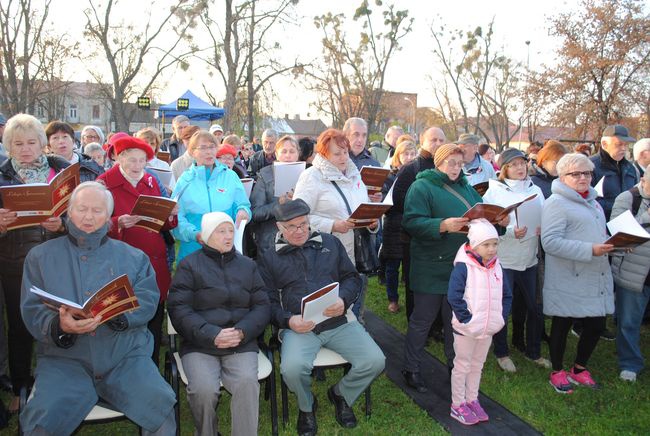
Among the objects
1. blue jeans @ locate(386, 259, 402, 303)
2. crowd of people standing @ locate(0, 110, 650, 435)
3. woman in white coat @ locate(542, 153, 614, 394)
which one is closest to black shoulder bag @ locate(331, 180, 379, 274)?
crowd of people standing @ locate(0, 110, 650, 435)

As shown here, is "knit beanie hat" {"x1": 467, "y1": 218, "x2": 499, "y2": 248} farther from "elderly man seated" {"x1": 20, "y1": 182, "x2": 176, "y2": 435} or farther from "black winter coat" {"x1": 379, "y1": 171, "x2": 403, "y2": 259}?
"elderly man seated" {"x1": 20, "y1": 182, "x2": 176, "y2": 435}

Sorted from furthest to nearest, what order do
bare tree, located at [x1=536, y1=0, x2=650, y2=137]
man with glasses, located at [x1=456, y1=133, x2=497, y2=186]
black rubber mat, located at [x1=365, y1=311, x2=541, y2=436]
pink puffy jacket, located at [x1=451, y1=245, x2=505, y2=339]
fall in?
bare tree, located at [x1=536, y1=0, x2=650, y2=137] < man with glasses, located at [x1=456, y1=133, x2=497, y2=186] < black rubber mat, located at [x1=365, y1=311, x2=541, y2=436] < pink puffy jacket, located at [x1=451, y1=245, x2=505, y2=339]

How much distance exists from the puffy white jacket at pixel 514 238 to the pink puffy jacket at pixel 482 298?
1123 mm

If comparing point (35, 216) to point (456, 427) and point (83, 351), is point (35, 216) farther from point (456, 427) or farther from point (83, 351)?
point (456, 427)

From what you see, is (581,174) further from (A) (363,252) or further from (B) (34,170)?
(B) (34,170)

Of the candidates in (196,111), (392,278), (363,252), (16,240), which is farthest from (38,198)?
(196,111)

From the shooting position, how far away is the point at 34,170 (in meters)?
3.89

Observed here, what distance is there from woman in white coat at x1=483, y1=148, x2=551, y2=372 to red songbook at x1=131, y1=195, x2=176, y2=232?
3174 millimetres

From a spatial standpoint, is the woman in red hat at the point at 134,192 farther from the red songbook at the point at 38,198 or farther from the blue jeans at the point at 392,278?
the blue jeans at the point at 392,278

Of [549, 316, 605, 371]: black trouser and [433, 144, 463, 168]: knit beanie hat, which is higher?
[433, 144, 463, 168]: knit beanie hat

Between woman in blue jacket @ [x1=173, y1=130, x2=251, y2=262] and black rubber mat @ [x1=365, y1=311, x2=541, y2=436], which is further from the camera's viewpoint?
woman in blue jacket @ [x1=173, y1=130, x2=251, y2=262]

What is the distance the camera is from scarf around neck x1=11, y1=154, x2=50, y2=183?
3.82 meters

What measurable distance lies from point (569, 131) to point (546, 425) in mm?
15441

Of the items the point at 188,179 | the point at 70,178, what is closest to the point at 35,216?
the point at 70,178
